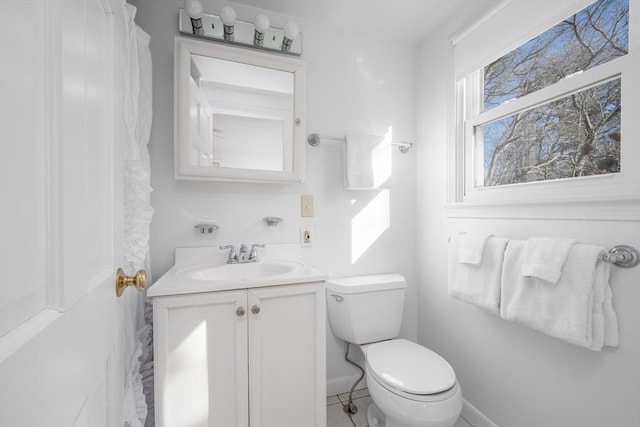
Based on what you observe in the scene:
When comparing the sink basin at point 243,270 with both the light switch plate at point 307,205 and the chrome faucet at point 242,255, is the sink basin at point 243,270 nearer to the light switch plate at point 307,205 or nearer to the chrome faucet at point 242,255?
the chrome faucet at point 242,255

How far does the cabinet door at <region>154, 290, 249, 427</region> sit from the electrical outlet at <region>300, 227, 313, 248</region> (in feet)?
1.90

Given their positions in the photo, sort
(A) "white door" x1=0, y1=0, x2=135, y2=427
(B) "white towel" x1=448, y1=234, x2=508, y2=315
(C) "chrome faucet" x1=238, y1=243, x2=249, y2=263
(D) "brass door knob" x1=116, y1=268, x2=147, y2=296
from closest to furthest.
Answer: (A) "white door" x1=0, y1=0, x2=135, y2=427 → (D) "brass door knob" x1=116, y1=268, x2=147, y2=296 → (B) "white towel" x1=448, y1=234, x2=508, y2=315 → (C) "chrome faucet" x1=238, y1=243, x2=249, y2=263

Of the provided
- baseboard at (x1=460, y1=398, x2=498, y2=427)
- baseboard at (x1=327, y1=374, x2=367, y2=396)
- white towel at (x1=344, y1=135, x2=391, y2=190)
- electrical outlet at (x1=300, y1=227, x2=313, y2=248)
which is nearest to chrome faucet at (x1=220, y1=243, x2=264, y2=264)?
electrical outlet at (x1=300, y1=227, x2=313, y2=248)

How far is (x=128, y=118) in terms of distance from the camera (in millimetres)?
863

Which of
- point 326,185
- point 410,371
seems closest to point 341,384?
point 410,371

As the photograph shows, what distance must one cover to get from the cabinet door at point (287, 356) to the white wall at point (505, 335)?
0.85 m

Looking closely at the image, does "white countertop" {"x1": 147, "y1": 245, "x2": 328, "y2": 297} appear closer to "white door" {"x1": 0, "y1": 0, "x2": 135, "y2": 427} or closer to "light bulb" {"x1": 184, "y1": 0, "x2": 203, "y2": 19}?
"white door" {"x1": 0, "y1": 0, "x2": 135, "y2": 427}

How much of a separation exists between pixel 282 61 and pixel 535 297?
5.25 feet

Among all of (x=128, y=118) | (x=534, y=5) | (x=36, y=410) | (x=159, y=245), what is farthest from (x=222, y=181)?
(x=534, y=5)

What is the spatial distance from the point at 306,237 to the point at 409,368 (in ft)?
2.73

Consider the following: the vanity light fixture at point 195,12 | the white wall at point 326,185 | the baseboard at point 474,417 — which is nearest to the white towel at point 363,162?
the white wall at point 326,185

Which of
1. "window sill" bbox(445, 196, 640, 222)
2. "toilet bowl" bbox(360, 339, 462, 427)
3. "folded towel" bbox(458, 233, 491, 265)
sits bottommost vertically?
"toilet bowl" bbox(360, 339, 462, 427)

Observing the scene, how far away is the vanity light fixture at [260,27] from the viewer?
55.6 inches

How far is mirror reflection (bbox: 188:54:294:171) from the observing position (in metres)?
1.39
